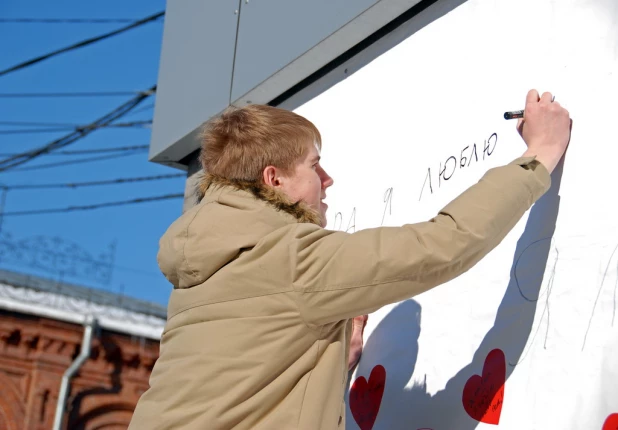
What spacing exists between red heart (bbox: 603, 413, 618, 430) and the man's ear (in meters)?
0.65

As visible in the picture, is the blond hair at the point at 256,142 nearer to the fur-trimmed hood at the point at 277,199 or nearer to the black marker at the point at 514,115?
the fur-trimmed hood at the point at 277,199

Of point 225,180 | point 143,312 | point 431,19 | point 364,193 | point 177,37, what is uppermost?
point 143,312

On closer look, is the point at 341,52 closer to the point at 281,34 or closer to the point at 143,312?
the point at 281,34

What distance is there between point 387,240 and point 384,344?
20.8 inches

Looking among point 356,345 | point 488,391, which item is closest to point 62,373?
point 356,345

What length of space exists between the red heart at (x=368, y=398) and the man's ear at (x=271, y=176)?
0.47 metres

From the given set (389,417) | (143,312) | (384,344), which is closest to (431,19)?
(384,344)

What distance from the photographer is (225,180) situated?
1512 millimetres

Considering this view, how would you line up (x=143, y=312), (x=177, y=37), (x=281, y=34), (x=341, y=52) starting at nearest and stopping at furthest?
(x=341, y=52), (x=281, y=34), (x=177, y=37), (x=143, y=312)

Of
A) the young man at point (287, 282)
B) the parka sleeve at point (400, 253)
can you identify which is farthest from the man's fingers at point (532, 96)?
the parka sleeve at point (400, 253)

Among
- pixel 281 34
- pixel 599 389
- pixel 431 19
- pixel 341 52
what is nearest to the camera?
pixel 599 389

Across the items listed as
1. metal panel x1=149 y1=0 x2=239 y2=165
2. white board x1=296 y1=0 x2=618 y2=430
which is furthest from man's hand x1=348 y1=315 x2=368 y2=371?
metal panel x1=149 y1=0 x2=239 y2=165

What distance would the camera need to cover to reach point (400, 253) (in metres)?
1.27

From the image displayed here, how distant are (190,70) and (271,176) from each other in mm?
1249
